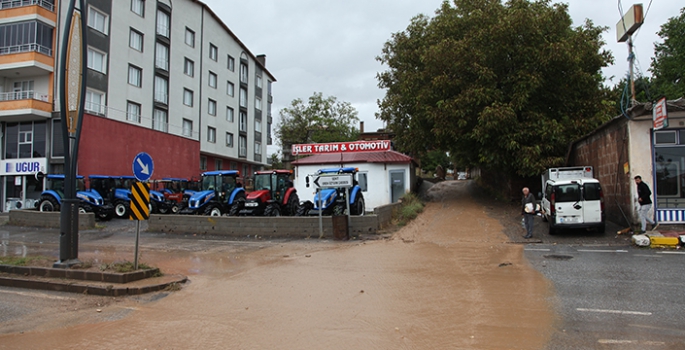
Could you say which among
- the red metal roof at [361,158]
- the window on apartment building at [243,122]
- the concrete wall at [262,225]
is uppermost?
the window on apartment building at [243,122]

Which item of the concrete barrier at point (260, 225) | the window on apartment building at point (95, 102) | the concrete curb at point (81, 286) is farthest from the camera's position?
the window on apartment building at point (95, 102)

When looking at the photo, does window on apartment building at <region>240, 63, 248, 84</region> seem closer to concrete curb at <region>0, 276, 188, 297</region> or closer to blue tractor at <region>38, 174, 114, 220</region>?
blue tractor at <region>38, 174, 114, 220</region>

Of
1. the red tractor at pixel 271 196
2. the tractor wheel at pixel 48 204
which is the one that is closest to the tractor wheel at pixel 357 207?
the red tractor at pixel 271 196

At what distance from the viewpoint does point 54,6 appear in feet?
91.3

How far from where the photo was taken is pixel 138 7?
33250 mm

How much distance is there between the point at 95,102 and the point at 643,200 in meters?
29.9

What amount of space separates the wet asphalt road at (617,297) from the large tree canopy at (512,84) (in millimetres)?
8564

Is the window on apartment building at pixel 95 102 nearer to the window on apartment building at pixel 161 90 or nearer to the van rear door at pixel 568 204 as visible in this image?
the window on apartment building at pixel 161 90

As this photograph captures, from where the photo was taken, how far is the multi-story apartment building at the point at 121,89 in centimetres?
2622

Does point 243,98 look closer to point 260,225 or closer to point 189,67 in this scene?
point 189,67

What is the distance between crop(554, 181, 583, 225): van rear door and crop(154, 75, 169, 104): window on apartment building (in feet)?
100

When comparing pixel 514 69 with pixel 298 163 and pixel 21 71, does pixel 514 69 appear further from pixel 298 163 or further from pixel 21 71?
pixel 21 71

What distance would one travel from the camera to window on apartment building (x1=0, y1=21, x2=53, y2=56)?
87.3 ft

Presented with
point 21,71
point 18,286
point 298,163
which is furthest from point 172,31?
point 18,286
